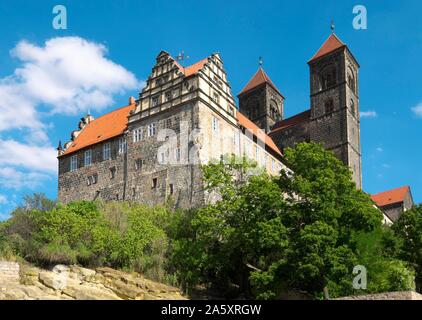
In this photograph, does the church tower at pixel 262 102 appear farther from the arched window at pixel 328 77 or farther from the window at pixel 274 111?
the arched window at pixel 328 77

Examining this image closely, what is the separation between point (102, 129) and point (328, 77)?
939 inches

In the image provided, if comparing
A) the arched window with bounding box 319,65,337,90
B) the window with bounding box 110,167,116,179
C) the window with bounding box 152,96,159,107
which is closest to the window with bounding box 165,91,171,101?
the window with bounding box 152,96,159,107

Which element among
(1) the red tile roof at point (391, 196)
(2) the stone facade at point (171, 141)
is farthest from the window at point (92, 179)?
(1) the red tile roof at point (391, 196)

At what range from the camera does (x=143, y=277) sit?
1256 inches

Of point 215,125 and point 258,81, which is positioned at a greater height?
point 258,81

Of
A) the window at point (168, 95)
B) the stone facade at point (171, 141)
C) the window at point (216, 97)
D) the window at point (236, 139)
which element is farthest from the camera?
the window at point (236, 139)

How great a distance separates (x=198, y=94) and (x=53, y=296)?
57.9ft

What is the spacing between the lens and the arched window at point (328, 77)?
62250 millimetres

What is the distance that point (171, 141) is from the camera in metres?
41.6

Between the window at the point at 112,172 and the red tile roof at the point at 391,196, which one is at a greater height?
the red tile roof at the point at 391,196

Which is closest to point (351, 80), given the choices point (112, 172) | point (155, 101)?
point (155, 101)

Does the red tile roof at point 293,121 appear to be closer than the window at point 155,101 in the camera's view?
No

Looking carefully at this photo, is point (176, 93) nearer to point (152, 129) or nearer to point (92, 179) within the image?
point (152, 129)
